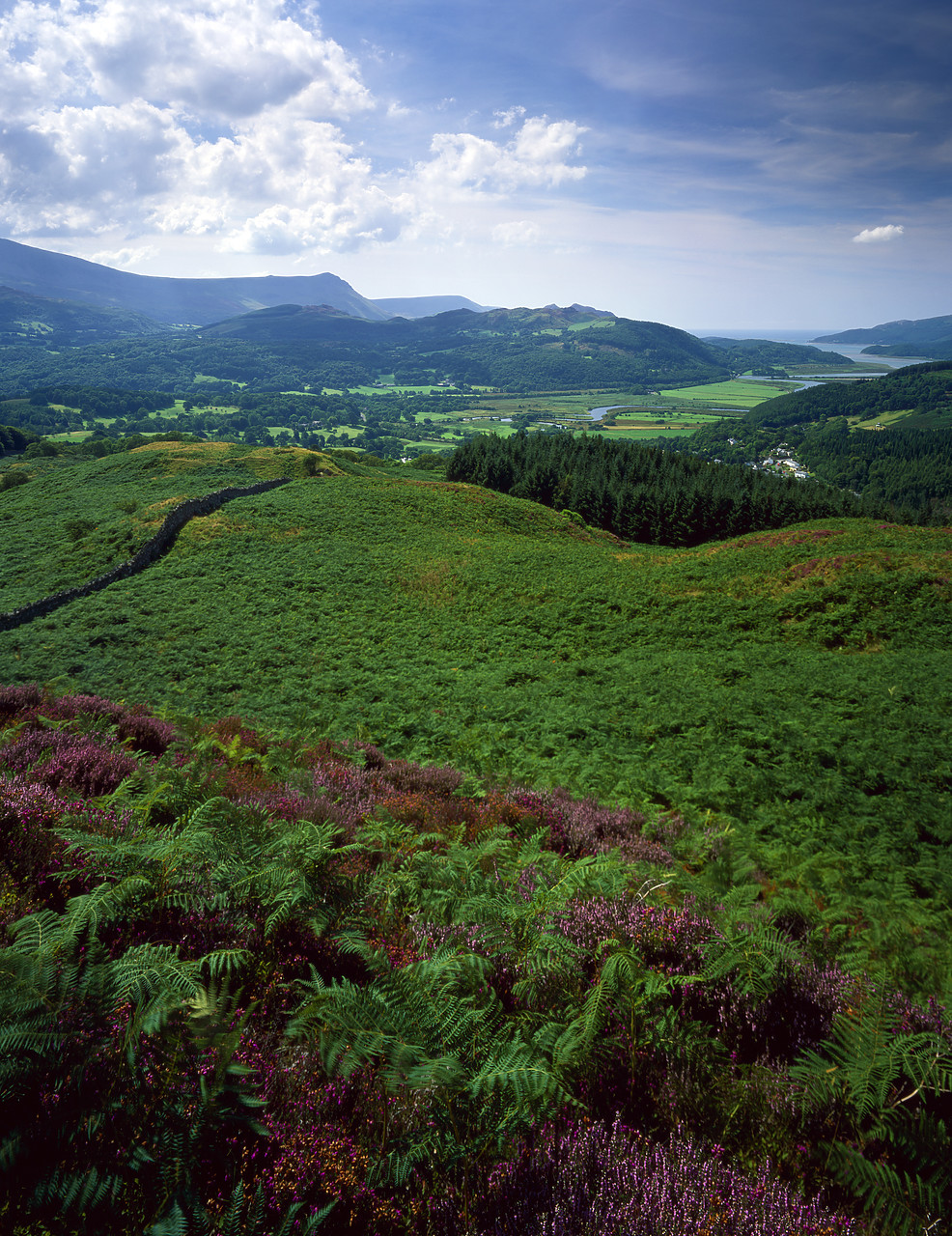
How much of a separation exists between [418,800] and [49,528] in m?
40.0

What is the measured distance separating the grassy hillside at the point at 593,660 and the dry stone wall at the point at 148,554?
1.08 meters

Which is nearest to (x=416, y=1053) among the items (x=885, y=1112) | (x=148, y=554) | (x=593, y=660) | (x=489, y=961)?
(x=489, y=961)

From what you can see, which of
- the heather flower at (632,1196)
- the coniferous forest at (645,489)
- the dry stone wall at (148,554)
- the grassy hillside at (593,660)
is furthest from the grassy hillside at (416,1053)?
the coniferous forest at (645,489)

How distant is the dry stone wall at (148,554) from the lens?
2348cm

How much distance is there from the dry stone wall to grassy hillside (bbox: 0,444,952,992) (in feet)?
3.54

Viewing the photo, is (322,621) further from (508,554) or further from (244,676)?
(508,554)

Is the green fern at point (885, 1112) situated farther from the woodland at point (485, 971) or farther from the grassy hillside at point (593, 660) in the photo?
the grassy hillside at point (593, 660)

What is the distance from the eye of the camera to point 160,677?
1877 cm

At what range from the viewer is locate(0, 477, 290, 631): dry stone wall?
2348cm

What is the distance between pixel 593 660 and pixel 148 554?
25.2 metres

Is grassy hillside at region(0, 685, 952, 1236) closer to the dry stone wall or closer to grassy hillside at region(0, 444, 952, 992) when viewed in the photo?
grassy hillside at region(0, 444, 952, 992)

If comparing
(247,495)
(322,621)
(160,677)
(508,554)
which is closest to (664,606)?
(508,554)

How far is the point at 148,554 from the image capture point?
3052 cm

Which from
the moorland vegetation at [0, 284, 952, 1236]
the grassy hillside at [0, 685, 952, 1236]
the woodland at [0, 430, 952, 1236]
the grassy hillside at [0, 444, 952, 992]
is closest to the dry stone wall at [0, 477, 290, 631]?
the grassy hillside at [0, 444, 952, 992]
